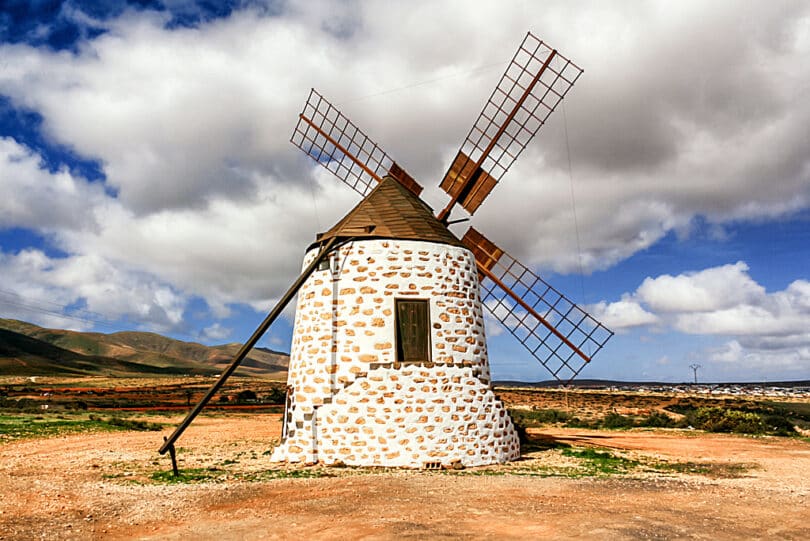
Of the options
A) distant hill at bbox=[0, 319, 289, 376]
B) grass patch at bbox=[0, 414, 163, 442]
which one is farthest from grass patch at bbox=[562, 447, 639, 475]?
distant hill at bbox=[0, 319, 289, 376]

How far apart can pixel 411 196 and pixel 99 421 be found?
15.6 meters

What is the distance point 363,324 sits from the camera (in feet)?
41.0

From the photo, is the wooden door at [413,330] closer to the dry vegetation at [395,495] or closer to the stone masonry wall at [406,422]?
the stone masonry wall at [406,422]

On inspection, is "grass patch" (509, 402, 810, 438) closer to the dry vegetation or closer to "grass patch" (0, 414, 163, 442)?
the dry vegetation

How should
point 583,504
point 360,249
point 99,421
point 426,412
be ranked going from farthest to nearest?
point 99,421
point 360,249
point 426,412
point 583,504

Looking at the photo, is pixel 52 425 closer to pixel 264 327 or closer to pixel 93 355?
pixel 264 327

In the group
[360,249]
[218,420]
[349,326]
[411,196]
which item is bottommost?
[218,420]

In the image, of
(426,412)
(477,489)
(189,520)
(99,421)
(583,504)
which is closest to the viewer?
(189,520)

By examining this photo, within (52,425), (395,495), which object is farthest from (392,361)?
(52,425)

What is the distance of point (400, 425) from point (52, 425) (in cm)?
1394

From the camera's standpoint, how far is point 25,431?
16.7 metres

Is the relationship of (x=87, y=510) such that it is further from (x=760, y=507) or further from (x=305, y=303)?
(x=760, y=507)

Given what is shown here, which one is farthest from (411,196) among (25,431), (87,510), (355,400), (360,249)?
(25,431)

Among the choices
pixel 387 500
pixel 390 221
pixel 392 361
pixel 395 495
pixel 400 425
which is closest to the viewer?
pixel 387 500
